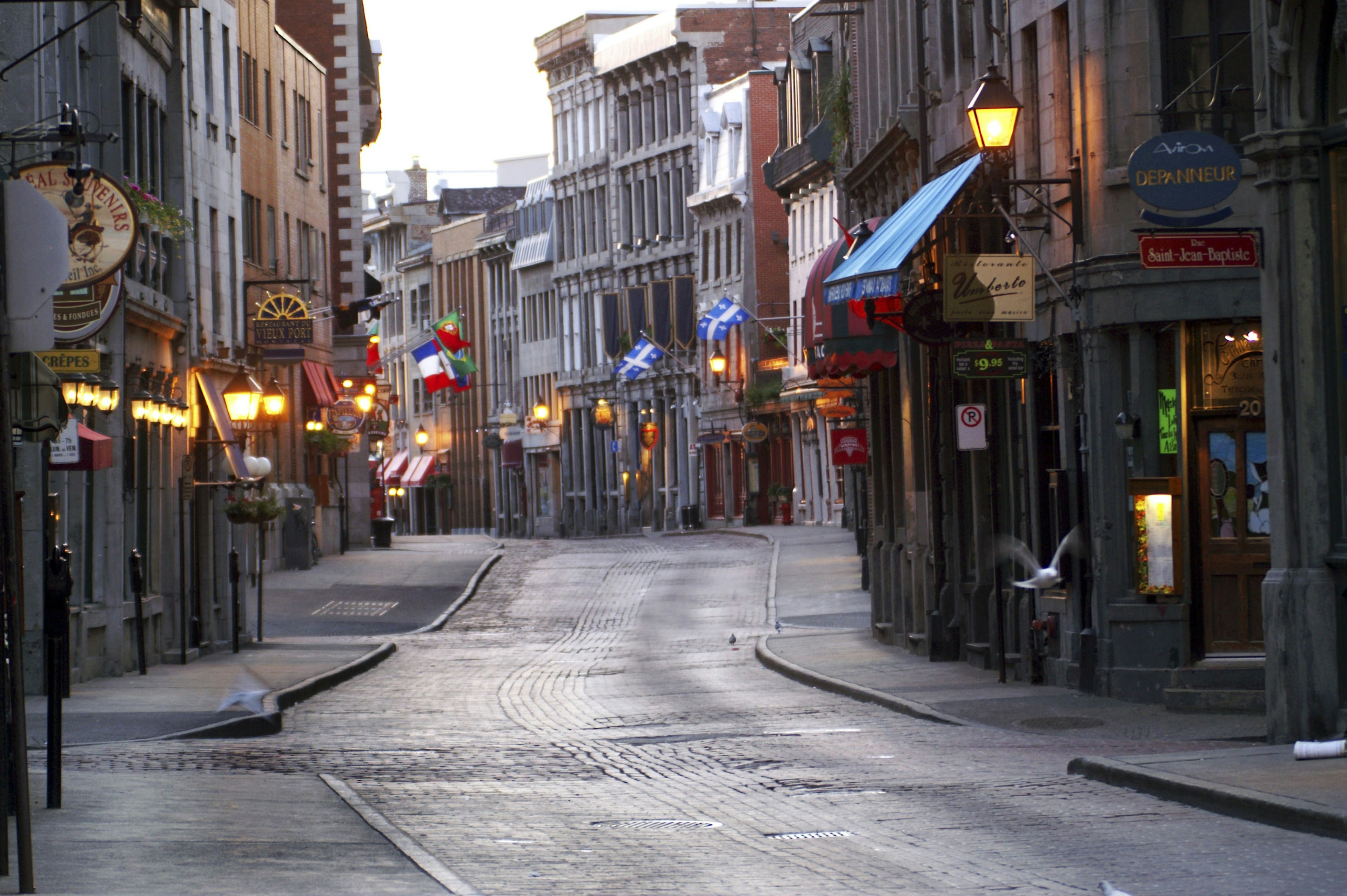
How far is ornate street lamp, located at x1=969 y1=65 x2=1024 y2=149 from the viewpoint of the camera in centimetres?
2022

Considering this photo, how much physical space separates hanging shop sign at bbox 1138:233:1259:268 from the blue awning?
476 cm

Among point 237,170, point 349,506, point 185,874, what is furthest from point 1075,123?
point 349,506

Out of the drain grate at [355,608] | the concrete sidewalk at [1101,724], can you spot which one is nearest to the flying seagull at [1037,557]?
the concrete sidewalk at [1101,724]

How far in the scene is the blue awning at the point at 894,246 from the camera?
21594mm

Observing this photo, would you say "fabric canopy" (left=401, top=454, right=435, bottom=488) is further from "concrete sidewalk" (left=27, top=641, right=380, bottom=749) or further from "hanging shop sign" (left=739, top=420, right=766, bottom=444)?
"concrete sidewalk" (left=27, top=641, right=380, bottom=749)

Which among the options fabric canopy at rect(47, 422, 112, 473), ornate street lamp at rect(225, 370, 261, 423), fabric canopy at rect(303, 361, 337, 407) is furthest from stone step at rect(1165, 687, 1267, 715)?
fabric canopy at rect(303, 361, 337, 407)

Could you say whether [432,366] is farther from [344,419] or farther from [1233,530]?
[1233,530]

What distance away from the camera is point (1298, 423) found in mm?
14773

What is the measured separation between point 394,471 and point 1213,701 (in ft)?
326

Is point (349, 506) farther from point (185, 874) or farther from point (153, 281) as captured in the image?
point (185, 874)

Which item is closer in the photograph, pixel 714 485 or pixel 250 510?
pixel 250 510

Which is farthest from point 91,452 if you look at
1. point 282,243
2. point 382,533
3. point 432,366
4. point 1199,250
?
point 432,366

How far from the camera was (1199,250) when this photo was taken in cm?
1664

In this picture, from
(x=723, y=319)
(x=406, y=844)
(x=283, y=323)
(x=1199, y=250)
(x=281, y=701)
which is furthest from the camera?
(x=723, y=319)
